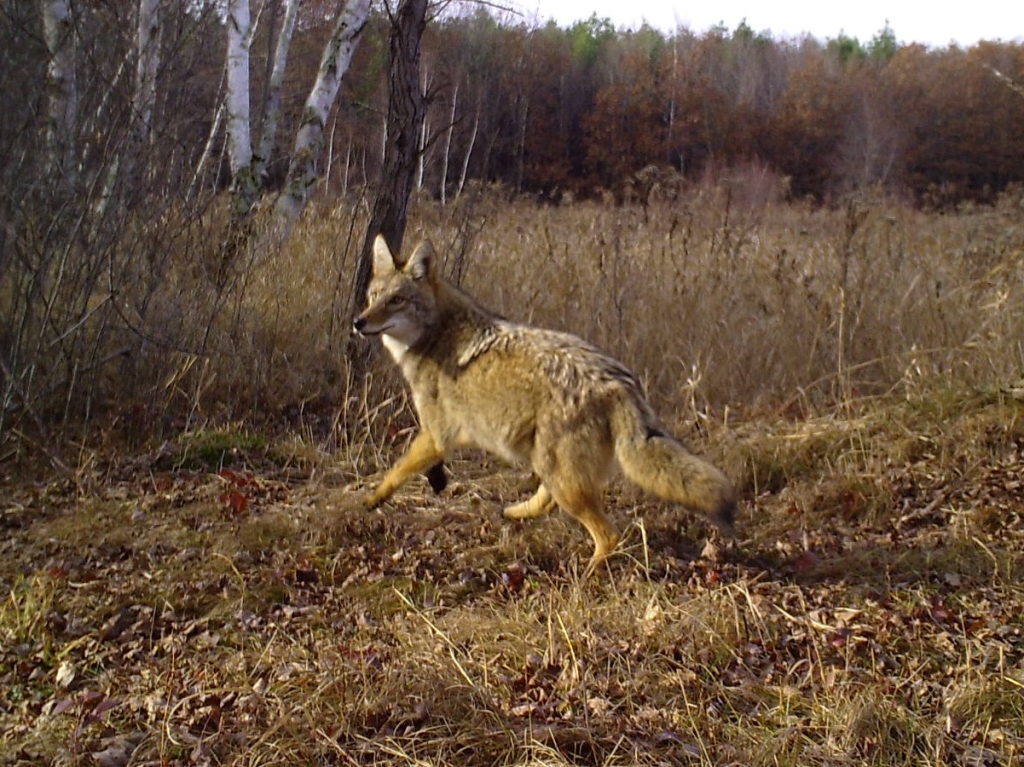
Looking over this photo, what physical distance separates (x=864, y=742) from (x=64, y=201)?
17.6 feet

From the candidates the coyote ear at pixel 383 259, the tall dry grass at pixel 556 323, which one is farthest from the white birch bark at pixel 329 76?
the coyote ear at pixel 383 259

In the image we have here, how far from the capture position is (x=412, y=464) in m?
5.66

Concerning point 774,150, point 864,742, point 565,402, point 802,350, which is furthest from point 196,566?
point 774,150

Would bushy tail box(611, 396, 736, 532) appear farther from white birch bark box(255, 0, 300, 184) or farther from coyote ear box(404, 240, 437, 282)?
white birch bark box(255, 0, 300, 184)

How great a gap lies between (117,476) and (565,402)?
3.12m

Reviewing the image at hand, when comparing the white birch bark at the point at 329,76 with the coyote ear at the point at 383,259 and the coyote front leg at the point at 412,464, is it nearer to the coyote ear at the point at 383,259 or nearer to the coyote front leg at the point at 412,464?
the coyote ear at the point at 383,259

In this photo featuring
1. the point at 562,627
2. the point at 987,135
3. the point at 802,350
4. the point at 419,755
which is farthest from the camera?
the point at 987,135

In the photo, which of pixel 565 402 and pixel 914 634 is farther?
pixel 565 402

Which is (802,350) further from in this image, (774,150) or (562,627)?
(774,150)

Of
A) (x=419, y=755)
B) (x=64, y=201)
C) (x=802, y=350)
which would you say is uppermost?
(x=64, y=201)

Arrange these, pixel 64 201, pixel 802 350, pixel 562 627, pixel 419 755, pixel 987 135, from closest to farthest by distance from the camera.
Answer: pixel 419 755 → pixel 562 627 → pixel 64 201 → pixel 802 350 → pixel 987 135

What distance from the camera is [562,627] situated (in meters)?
4.25

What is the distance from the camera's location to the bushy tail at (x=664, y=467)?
4.38 metres

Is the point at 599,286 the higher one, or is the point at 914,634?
the point at 599,286
